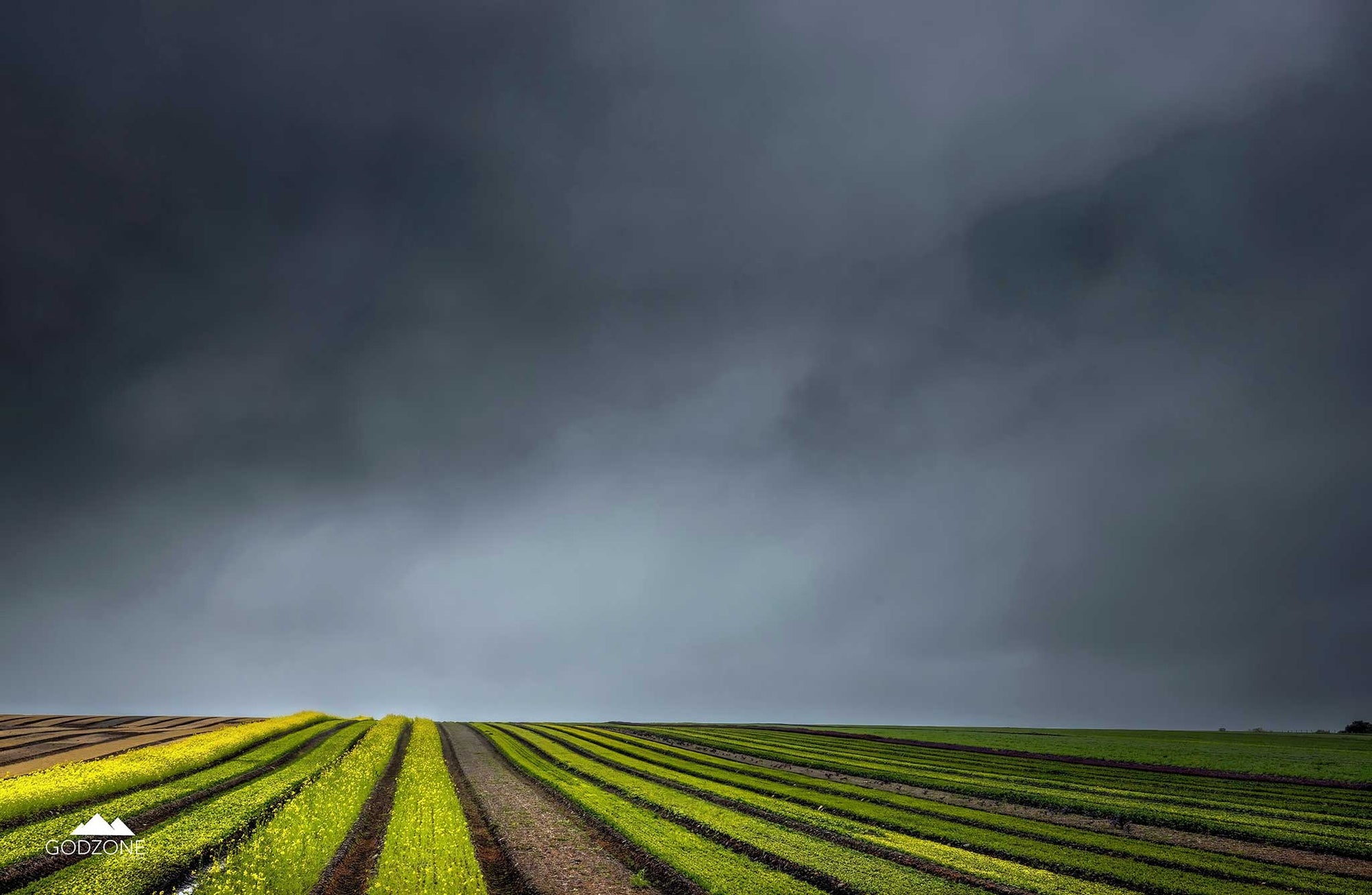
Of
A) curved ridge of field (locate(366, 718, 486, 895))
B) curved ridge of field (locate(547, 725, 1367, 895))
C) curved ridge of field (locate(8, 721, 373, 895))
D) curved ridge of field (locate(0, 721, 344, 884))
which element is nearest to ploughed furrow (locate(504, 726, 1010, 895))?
curved ridge of field (locate(547, 725, 1367, 895))

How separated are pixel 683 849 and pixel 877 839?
9232 mm

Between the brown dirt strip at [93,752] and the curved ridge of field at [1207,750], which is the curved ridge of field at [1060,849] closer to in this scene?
the curved ridge of field at [1207,750]

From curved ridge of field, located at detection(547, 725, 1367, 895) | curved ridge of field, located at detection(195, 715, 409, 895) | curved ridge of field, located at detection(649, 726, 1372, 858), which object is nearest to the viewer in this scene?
curved ridge of field, located at detection(195, 715, 409, 895)

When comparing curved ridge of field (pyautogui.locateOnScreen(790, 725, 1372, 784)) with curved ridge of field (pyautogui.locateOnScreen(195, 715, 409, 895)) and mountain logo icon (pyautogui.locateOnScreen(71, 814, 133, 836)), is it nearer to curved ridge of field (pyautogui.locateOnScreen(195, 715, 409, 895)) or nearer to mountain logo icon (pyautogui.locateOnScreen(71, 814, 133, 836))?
curved ridge of field (pyautogui.locateOnScreen(195, 715, 409, 895))

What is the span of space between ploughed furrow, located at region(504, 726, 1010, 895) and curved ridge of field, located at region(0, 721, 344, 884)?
2194 cm

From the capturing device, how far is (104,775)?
31.5m

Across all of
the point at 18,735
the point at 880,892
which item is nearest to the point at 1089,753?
the point at 880,892

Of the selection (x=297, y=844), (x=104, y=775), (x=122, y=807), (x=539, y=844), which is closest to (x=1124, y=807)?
(x=539, y=844)

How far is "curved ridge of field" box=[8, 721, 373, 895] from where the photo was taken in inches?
723

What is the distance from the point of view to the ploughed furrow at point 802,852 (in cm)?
2217

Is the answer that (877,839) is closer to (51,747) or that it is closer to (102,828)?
(102,828)

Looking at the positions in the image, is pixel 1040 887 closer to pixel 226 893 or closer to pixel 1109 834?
pixel 1109 834

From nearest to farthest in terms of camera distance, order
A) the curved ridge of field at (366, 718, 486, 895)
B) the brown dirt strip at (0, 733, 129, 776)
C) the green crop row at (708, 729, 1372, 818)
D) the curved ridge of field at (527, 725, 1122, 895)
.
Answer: the curved ridge of field at (366, 718, 486, 895) < the curved ridge of field at (527, 725, 1122, 895) < the green crop row at (708, 729, 1372, 818) < the brown dirt strip at (0, 733, 129, 776)

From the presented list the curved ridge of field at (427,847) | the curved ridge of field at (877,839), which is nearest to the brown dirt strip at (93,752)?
the curved ridge of field at (427,847)
